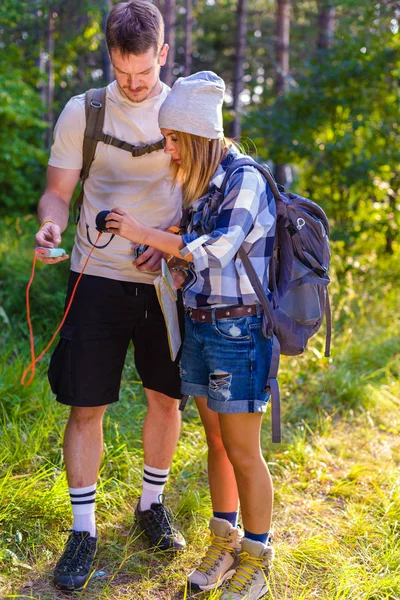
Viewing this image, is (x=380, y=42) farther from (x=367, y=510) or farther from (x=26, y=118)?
(x=367, y=510)

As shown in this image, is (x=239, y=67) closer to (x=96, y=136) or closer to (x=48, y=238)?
(x=96, y=136)

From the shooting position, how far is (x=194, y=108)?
2273 mm

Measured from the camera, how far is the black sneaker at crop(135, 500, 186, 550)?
2.98 m

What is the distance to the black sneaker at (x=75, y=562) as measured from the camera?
2648 millimetres

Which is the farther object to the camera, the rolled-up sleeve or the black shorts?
the black shorts

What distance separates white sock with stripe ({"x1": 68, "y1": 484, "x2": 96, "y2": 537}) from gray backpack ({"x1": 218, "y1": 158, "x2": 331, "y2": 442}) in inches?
35.8

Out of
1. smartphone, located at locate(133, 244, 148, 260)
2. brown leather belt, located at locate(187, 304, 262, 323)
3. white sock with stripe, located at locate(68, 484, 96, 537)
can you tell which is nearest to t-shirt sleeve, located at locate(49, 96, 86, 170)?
smartphone, located at locate(133, 244, 148, 260)

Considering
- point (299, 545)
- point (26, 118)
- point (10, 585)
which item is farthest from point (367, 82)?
point (10, 585)

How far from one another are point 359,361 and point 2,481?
3296 millimetres

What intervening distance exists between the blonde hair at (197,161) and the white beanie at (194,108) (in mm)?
44

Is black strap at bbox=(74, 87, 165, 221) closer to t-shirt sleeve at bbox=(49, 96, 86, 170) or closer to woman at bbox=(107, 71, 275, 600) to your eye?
t-shirt sleeve at bbox=(49, 96, 86, 170)

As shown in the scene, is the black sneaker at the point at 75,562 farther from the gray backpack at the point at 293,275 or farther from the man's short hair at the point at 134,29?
the man's short hair at the point at 134,29

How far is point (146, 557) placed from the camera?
295 cm

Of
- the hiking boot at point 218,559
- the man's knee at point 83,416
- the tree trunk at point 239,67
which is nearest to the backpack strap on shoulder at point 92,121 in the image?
the man's knee at point 83,416
